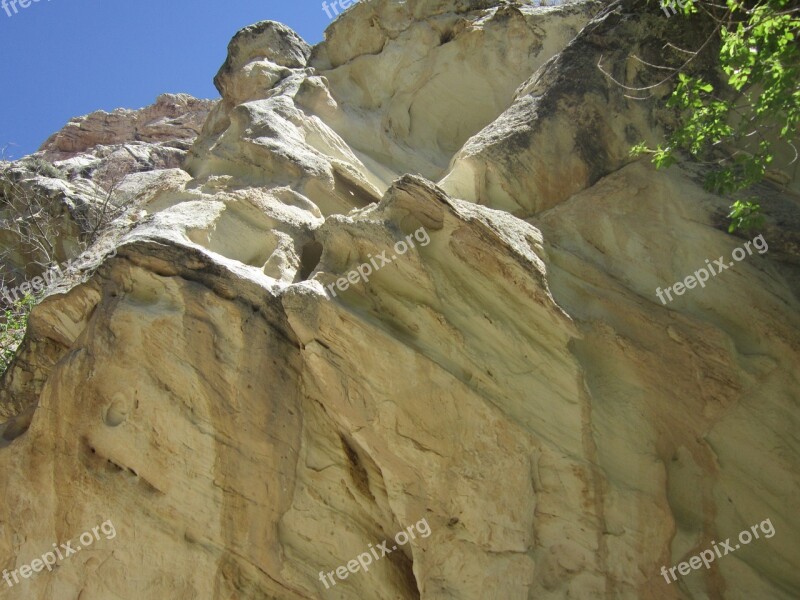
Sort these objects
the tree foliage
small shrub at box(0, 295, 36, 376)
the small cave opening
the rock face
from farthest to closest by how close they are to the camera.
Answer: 1. small shrub at box(0, 295, 36, 376)
2. the small cave opening
3. the rock face
4. the tree foliage

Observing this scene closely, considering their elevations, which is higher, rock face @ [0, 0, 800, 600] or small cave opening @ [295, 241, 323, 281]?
small cave opening @ [295, 241, 323, 281]

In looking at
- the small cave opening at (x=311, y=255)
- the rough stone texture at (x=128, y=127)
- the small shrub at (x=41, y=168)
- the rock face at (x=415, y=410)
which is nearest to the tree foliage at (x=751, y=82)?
the rock face at (x=415, y=410)

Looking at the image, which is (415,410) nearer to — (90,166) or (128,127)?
(90,166)

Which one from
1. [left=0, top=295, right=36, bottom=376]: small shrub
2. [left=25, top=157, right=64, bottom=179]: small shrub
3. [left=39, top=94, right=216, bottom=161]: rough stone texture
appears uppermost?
[left=39, top=94, right=216, bottom=161]: rough stone texture

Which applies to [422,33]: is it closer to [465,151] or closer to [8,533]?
[465,151]

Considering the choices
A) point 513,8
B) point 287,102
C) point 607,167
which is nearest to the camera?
point 607,167

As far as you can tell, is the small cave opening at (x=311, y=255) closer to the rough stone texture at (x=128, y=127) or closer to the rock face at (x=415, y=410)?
the rock face at (x=415, y=410)

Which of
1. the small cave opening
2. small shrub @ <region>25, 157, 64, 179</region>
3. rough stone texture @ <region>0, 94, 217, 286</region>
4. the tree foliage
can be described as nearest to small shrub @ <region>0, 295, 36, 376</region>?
rough stone texture @ <region>0, 94, 217, 286</region>

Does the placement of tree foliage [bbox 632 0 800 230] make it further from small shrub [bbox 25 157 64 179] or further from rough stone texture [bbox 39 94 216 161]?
rough stone texture [bbox 39 94 216 161]

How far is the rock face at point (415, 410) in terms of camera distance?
670 cm

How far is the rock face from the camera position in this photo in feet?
22.0

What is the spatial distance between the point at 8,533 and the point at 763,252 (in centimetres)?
787

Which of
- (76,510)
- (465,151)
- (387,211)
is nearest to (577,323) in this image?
(387,211)

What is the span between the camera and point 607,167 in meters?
8.96
